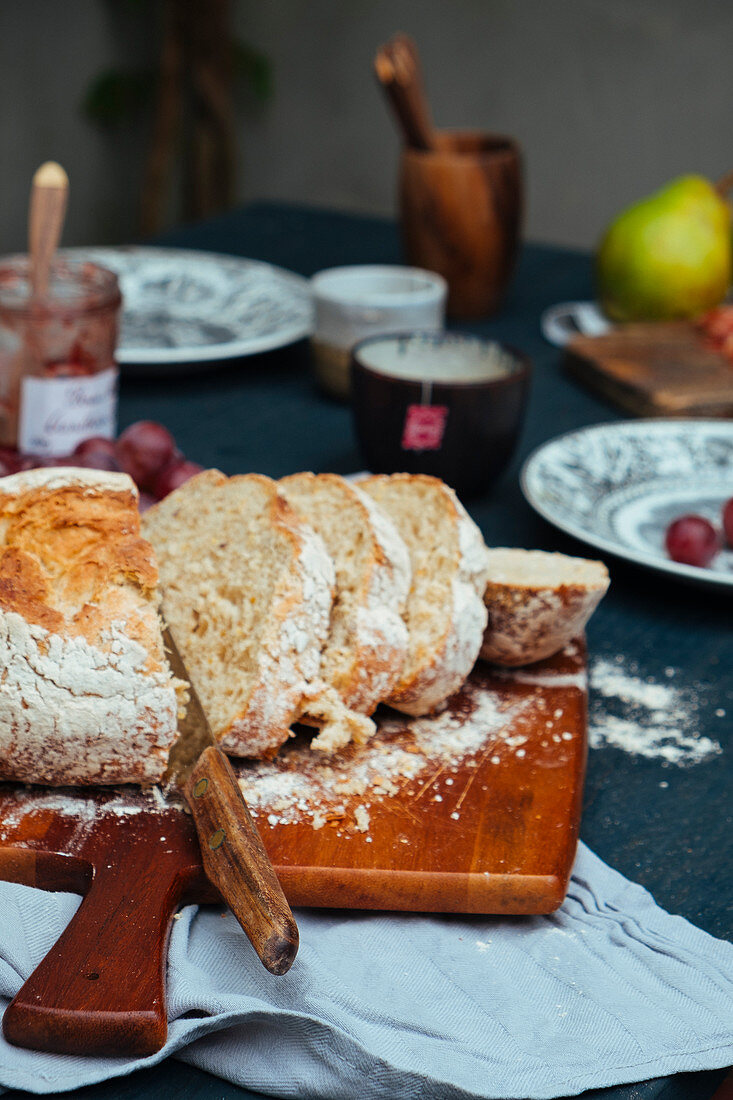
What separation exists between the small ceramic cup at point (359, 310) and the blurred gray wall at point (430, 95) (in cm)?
280

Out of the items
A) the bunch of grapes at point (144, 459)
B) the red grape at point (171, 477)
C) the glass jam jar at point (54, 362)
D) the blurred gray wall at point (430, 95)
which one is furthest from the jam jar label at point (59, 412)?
the blurred gray wall at point (430, 95)

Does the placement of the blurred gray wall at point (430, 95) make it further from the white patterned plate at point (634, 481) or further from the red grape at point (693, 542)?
the red grape at point (693, 542)

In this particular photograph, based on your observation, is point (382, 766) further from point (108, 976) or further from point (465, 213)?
point (465, 213)

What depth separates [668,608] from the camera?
168cm

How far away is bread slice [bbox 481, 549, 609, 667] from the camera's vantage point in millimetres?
1354

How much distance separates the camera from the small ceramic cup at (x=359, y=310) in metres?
2.21

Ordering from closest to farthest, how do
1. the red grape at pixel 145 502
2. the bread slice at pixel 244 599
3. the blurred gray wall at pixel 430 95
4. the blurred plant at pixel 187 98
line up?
the bread slice at pixel 244 599, the red grape at pixel 145 502, the blurred gray wall at pixel 430 95, the blurred plant at pixel 187 98

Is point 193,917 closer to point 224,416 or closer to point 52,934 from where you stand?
point 52,934

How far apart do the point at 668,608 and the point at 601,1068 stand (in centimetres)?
88

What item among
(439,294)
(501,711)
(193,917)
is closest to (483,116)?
(439,294)

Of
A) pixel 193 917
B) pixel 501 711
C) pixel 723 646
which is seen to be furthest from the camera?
pixel 723 646

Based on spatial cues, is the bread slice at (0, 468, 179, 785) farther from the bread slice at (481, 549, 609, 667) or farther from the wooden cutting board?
the bread slice at (481, 549, 609, 667)

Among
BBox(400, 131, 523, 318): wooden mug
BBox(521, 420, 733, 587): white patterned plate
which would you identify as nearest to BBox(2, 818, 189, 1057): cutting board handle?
BBox(521, 420, 733, 587): white patterned plate

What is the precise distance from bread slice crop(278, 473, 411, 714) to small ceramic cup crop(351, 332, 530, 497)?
1.51ft
